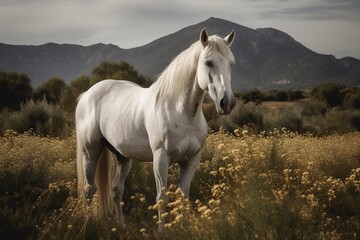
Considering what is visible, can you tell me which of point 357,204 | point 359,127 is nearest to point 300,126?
point 359,127

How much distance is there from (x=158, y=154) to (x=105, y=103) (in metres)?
1.43

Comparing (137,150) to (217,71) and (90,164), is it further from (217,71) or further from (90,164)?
(217,71)

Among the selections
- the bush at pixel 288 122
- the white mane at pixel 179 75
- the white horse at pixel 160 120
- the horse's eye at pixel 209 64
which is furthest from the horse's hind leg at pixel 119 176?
the bush at pixel 288 122

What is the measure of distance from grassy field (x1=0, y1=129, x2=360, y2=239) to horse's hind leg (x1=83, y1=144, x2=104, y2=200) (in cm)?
37

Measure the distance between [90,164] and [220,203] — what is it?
2.35 meters

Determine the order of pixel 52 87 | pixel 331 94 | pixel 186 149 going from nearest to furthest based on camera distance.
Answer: pixel 186 149 < pixel 331 94 < pixel 52 87

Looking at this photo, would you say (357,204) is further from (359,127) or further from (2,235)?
(359,127)

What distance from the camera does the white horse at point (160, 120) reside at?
3.90 m

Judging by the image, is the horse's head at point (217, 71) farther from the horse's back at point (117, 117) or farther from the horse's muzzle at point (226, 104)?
the horse's back at point (117, 117)

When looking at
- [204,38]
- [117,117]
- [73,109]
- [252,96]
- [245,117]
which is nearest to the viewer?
[204,38]

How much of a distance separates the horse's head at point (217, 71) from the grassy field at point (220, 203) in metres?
0.40

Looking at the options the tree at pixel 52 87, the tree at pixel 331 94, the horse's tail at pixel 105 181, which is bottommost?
the tree at pixel 331 94

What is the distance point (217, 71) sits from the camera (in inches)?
149

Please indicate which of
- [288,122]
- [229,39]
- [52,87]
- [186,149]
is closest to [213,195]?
[186,149]
